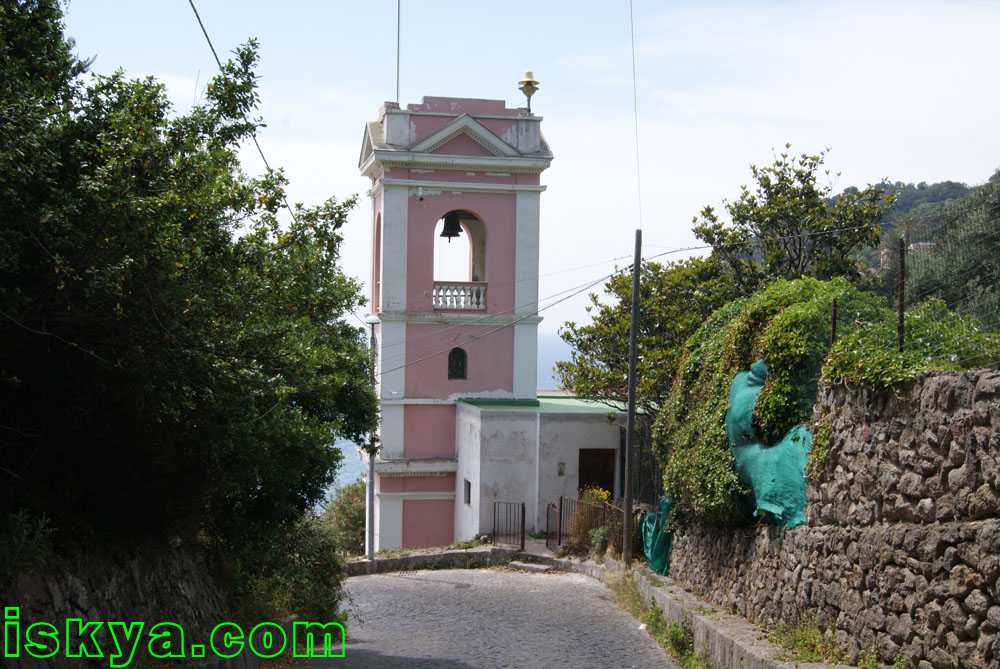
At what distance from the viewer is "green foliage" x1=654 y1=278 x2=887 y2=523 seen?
1177 centimetres

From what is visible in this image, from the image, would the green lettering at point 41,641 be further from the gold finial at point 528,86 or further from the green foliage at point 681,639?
the gold finial at point 528,86

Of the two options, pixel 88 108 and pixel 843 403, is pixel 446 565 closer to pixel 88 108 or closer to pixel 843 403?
pixel 843 403

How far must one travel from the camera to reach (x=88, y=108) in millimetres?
7867

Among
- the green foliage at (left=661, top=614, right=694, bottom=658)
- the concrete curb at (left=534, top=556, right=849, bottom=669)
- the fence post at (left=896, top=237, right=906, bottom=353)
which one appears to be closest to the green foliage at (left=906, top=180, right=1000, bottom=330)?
the fence post at (left=896, top=237, right=906, bottom=353)

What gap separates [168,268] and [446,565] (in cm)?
1529

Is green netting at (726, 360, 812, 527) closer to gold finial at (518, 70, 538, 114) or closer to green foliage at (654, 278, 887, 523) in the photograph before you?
green foliage at (654, 278, 887, 523)

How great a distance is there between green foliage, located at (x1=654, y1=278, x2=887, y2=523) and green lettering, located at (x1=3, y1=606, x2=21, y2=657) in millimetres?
8112

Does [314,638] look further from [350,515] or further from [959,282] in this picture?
[350,515]

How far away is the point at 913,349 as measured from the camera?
30.3 ft

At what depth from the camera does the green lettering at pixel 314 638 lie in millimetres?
12234

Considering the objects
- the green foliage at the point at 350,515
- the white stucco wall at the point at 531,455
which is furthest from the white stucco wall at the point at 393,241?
the green foliage at the point at 350,515

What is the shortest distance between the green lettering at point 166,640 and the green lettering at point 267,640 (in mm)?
1437

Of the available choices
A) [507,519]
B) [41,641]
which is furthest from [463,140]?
[41,641]

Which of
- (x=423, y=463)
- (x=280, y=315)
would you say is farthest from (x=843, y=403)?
(x=423, y=463)
